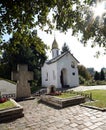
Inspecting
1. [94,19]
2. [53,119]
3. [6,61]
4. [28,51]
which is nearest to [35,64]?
[28,51]

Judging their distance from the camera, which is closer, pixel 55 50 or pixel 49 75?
pixel 49 75

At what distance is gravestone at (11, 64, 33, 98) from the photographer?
1602cm

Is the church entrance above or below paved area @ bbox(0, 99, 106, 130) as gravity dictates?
above

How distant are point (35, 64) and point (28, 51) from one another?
3289 mm

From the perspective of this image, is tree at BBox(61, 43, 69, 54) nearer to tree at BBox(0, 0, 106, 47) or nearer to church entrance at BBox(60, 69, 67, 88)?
church entrance at BBox(60, 69, 67, 88)

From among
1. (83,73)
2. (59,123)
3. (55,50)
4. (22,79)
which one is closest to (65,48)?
(83,73)

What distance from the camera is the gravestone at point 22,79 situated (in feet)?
52.5

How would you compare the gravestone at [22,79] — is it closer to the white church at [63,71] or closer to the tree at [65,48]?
the white church at [63,71]

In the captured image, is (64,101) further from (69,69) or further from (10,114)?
(69,69)

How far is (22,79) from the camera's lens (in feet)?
53.3

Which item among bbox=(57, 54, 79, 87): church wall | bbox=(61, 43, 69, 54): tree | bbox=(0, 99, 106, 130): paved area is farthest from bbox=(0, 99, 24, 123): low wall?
bbox=(61, 43, 69, 54): tree

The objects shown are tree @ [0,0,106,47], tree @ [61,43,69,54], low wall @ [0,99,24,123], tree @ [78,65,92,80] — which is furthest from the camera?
tree @ [61,43,69,54]

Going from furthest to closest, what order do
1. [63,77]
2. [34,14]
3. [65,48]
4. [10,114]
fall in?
[65,48], [63,77], [10,114], [34,14]

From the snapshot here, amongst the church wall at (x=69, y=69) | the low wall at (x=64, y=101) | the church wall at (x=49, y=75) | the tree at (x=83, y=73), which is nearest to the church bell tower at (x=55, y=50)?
the church wall at (x=49, y=75)
